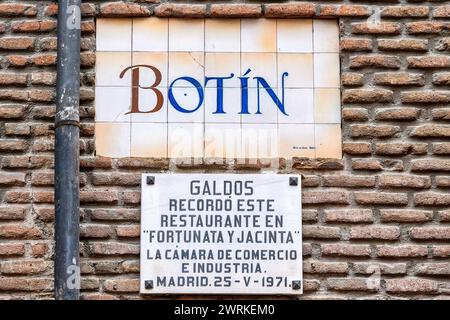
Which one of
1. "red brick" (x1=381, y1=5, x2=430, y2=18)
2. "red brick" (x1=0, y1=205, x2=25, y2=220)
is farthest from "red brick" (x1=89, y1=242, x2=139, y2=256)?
"red brick" (x1=381, y1=5, x2=430, y2=18)

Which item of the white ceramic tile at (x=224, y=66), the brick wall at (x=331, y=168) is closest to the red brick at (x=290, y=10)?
the brick wall at (x=331, y=168)

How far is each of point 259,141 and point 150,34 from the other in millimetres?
786

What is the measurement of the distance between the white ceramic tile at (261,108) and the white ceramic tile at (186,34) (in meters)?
0.36

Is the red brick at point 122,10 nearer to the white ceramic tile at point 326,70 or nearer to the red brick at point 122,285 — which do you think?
the white ceramic tile at point 326,70

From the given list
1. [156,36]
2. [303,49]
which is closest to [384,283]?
[303,49]

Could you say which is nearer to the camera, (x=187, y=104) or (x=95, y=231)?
(x=95, y=231)

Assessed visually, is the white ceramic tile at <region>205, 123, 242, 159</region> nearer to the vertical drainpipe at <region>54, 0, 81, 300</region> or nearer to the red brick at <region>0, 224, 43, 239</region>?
the vertical drainpipe at <region>54, 0, 81, 300</region>

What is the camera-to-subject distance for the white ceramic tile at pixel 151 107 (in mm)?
6469

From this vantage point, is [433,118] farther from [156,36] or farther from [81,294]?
[81,294]

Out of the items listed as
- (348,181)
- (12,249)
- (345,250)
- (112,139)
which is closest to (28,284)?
(12,249)

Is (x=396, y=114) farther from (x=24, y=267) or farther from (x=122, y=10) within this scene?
(x=24, y=267)

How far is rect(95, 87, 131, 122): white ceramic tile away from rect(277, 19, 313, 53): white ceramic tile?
821 mm

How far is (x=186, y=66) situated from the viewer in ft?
21.5

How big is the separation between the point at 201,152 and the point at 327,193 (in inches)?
25.9
